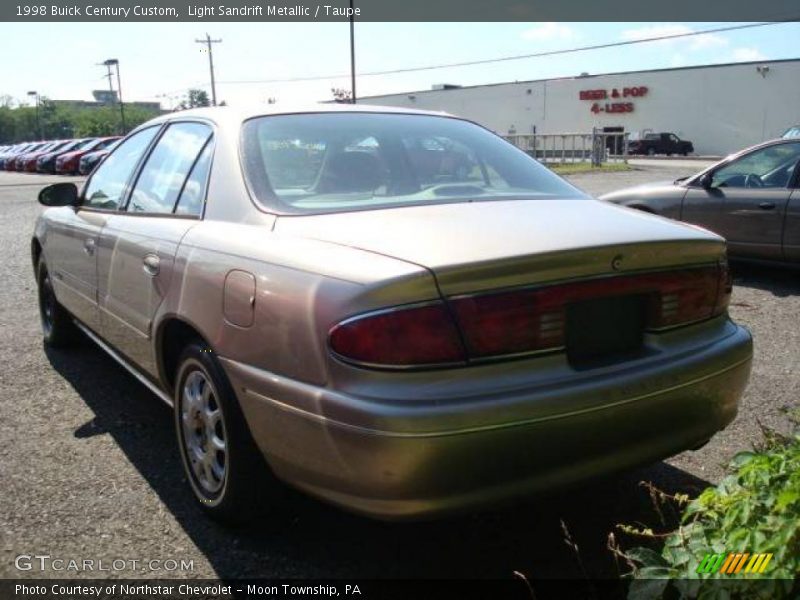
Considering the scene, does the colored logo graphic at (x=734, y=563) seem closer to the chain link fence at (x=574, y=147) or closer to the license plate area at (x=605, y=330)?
the license plate area at (x=605, y=330)

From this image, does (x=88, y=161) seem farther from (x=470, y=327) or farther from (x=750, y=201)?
(x=470, y=327)

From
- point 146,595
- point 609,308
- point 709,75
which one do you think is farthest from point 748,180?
point 709,75

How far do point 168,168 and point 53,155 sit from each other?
37753mm

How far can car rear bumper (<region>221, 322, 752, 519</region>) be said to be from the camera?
2.07 metres

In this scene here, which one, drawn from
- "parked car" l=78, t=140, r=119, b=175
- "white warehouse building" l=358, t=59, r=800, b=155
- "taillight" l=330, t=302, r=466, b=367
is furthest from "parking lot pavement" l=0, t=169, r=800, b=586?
"white warehouse building" l=358, t=59, r=800, b=155

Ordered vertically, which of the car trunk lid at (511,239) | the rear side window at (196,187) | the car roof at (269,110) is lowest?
the car trunk lid at (511,239)

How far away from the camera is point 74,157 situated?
33625 millimetres

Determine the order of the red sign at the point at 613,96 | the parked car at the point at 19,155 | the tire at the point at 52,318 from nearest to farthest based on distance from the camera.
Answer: the tire at the point at 52,318 < the parked car at the point at 19,155 < the red sign at the point at 613,96

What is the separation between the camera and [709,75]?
52062mm

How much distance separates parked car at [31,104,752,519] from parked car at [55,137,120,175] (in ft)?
108

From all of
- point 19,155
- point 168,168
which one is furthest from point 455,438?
point 19,155

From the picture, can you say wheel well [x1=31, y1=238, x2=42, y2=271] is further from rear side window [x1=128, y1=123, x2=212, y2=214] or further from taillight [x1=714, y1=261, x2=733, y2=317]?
taillight [x1=714, y1=261, x2=733, y2=317]

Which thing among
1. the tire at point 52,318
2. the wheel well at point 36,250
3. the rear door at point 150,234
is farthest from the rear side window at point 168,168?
the wheel well at point 36,250

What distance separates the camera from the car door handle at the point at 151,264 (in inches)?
124
